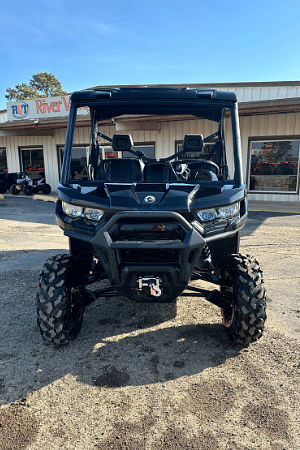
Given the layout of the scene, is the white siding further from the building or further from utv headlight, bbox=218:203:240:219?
utv headlight, bbox=218:203:240:219

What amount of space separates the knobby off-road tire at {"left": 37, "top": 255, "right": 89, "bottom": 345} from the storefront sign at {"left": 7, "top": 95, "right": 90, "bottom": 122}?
47.5 ft

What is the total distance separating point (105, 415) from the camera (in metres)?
2.16

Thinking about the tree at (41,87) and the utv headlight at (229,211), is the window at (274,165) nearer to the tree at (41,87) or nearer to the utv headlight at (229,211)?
the utv headlight at (229,211)

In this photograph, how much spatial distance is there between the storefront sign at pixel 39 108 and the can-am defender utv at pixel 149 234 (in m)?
13.9

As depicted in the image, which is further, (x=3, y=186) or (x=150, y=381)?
(x=3, y=186)

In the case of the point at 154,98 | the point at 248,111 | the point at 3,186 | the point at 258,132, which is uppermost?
the point at 248,111

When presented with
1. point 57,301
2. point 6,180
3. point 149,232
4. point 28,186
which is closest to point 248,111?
point 149,232

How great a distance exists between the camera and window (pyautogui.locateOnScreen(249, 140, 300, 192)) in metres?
12.9

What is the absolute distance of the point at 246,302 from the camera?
2787mm

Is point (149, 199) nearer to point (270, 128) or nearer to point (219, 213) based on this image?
point (219, 213)

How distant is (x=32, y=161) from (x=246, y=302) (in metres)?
18.0

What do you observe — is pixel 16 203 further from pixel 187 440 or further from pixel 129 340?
pixel 187 440

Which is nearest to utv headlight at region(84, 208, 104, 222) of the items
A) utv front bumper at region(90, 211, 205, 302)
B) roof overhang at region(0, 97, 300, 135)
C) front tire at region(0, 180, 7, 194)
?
utv front bumper at region(90, 211, 205, 302)

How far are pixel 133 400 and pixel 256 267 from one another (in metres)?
1.52
